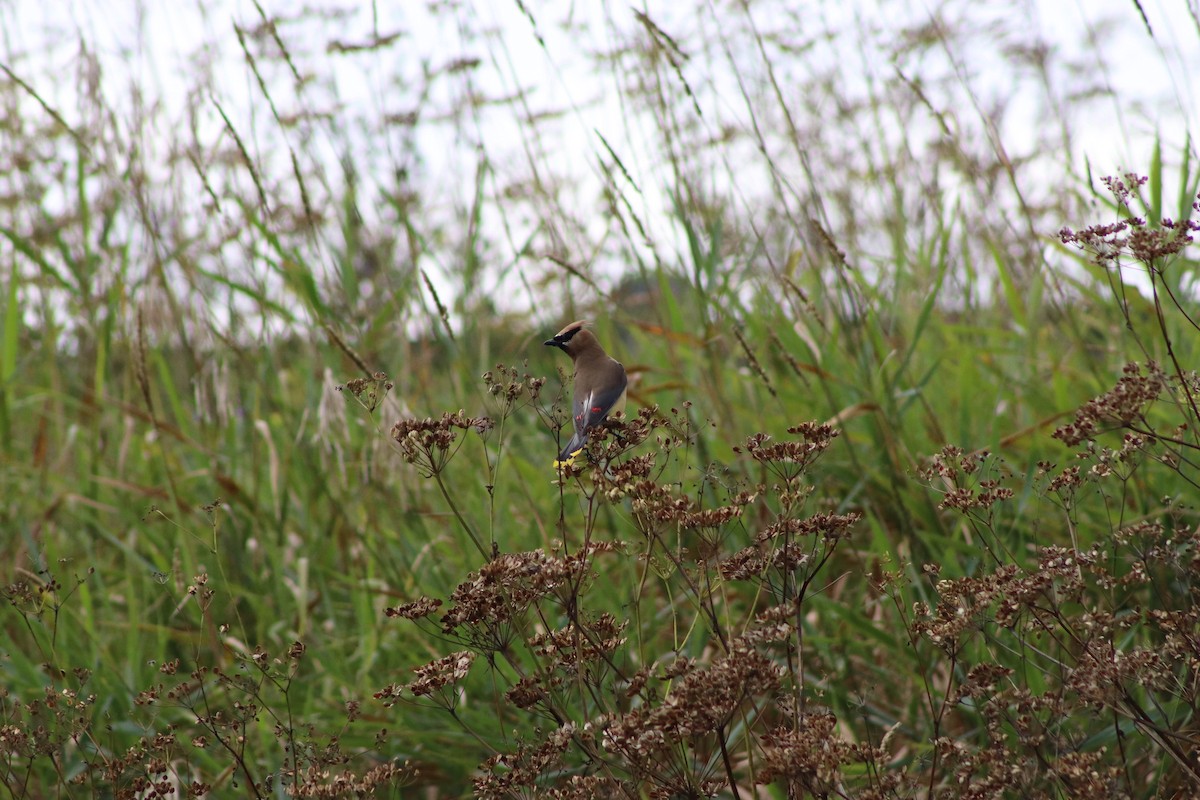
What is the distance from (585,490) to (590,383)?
0.76 meters

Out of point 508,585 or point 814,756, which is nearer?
point 814,756

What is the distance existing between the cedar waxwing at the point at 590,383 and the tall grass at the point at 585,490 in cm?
20

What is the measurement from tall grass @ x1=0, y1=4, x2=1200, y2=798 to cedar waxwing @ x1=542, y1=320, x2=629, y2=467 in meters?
0.20

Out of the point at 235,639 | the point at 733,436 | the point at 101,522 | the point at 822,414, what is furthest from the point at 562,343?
the point at 101,522

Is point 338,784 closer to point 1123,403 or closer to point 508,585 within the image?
point 508,585

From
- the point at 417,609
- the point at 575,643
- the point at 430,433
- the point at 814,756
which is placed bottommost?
the point at 814,756

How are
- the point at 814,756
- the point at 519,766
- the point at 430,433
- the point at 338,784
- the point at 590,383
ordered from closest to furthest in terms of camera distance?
the point at 814,756 → the point at 338,784 → the point at 519,766 → the point at 430,433 → the point at 590,383

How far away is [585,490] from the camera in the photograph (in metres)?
2.02

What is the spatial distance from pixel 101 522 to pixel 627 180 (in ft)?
7.80

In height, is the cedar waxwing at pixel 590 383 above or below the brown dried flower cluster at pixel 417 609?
above

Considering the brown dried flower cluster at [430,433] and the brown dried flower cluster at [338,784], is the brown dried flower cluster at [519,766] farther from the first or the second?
the brown dried flower cluster at [430,433]

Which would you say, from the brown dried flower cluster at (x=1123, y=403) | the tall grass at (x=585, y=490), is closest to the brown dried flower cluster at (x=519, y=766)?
the tall grass at (x=585, y=490)

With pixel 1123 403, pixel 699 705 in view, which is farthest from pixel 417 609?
pixel 1123 403

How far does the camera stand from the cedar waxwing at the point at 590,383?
101 inches
